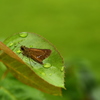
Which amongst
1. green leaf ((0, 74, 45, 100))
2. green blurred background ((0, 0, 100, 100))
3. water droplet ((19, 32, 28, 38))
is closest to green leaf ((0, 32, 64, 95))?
water droplet ((19, 32, 28, 38))

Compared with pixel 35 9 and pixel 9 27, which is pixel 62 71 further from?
pixel 35 9

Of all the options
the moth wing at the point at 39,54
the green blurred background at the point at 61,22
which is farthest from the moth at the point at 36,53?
the green blurred background at the point at 61,22

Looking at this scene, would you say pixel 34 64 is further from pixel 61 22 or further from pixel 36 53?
pixel 61 22

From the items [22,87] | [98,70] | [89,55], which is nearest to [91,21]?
[89,55]

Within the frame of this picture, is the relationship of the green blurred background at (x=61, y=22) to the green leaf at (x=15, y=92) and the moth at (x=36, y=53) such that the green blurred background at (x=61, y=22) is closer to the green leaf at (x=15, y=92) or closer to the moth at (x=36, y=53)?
the green leaf at (x=15, y=92)

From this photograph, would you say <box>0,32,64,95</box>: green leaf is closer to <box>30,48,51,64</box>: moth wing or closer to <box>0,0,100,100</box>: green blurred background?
<box>30,48,51,64</box>: moth wing
